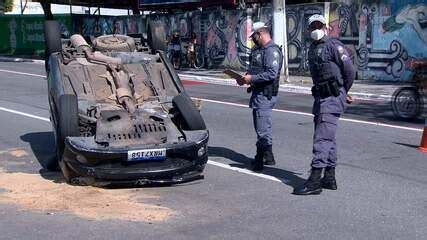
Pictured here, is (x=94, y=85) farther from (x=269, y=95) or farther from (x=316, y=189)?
(x=316, y=189)

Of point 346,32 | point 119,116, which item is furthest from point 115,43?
point 346,32

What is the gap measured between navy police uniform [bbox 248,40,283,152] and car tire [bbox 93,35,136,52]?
1.87 m

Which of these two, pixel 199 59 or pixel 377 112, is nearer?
pixel 377 112

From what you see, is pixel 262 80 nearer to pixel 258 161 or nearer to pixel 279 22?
pixel 258 161

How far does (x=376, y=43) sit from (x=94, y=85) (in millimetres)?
14948

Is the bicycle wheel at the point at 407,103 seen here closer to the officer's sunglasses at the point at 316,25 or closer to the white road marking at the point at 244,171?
the white road marking at the point at 244,171

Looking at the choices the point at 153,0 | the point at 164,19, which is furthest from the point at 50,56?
the point at 153,0

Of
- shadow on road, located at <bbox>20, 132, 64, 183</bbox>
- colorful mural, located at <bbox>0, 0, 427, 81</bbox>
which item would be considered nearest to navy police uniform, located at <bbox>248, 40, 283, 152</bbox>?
shadow on road, located at <bbox>20, 132, 64, 183</bbox>

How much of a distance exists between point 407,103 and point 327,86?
23.1 ft

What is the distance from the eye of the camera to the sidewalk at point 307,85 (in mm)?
18422

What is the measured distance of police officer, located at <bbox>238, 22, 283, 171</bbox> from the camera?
837 cm

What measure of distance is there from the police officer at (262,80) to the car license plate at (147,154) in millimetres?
1490

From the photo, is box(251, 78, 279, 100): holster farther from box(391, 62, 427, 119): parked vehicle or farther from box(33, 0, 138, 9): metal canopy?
box(33, 0, 138, 9): metal canopy

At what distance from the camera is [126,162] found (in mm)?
7441
